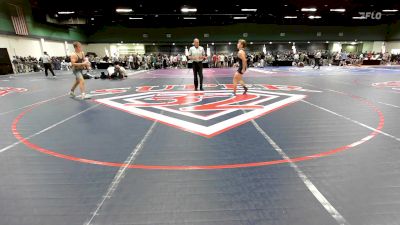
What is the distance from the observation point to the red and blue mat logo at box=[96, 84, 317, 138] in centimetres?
504

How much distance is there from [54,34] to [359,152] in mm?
33109

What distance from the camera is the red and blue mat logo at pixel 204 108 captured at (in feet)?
16.5

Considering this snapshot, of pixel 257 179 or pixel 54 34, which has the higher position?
pixel 54 34

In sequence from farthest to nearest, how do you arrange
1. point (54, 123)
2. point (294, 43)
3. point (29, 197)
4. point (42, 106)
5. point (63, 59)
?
point (294, 43) < point (63, 59) < point (42, 106) < point (54, 123) < point (29, 197)

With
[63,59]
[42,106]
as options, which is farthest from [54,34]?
[42,106]

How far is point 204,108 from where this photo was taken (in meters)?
6.42

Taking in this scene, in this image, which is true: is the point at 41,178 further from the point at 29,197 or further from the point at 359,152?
the point at 359,152

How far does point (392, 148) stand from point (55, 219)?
4085mm

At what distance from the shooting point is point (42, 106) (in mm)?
7141

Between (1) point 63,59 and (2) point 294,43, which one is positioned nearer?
(1) point 63,59

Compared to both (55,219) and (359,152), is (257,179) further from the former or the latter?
(55,219)

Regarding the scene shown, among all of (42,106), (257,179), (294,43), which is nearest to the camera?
(257,179)

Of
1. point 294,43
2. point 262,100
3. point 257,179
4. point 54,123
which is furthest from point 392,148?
point 294,43

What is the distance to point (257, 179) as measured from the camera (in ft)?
9.30
